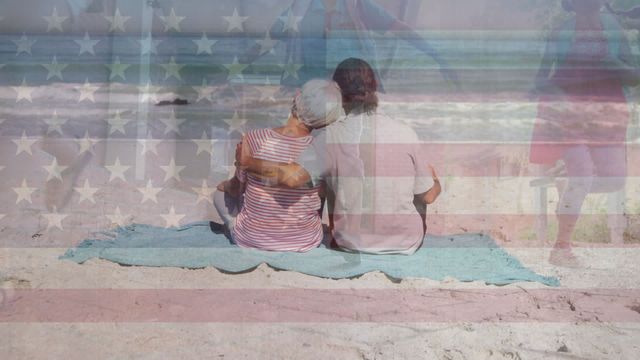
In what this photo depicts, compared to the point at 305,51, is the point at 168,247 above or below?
below

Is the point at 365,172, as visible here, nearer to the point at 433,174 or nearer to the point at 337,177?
the point at 337,177

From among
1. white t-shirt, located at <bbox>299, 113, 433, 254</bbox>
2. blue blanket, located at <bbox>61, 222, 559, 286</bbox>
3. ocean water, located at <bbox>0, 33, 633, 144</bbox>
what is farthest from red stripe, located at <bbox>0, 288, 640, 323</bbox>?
ocean water, located at <bbox>0, 33, 633, 144</bbox>

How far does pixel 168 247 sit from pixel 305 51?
897 mm

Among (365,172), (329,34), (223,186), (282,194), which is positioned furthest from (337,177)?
(329,34)

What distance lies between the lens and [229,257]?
263cm

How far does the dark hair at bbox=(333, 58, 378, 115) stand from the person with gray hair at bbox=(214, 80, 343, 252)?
0.03 metres

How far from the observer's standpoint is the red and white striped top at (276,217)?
8.86 feet

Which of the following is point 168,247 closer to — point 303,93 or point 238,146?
point 238,146

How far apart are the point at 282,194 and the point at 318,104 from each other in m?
0.35

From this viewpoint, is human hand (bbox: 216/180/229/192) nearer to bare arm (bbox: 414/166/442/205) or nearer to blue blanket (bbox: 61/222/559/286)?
blue blanket (bbox: 61/222/559/286)

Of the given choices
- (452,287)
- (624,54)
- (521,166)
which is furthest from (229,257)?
(624,54)

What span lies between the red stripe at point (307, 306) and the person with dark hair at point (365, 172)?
13.3 inches

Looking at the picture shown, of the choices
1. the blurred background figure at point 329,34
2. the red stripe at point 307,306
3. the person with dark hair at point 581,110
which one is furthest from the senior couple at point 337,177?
the person with dark hair at point 581,110
